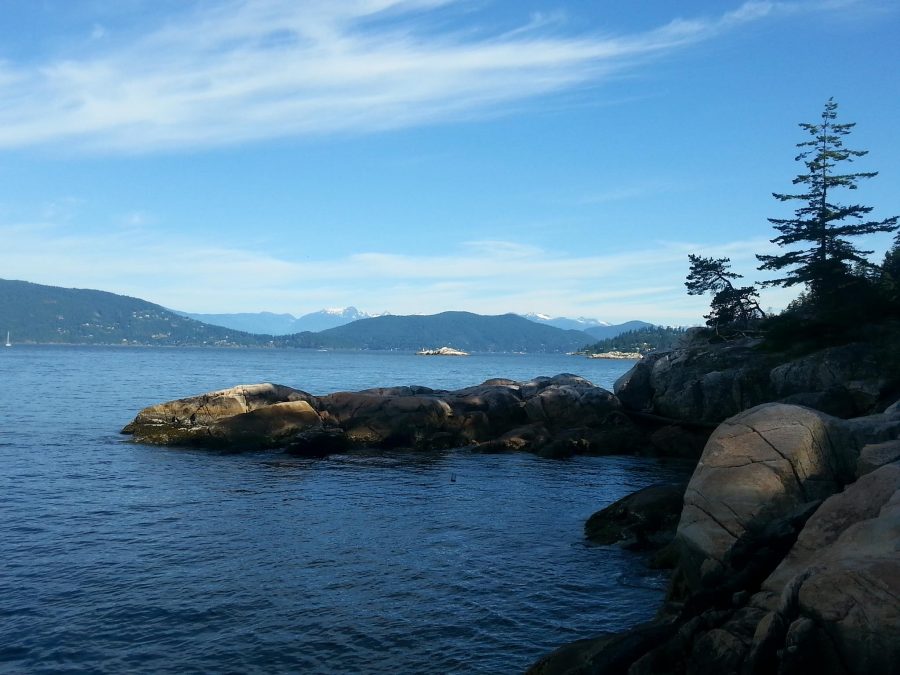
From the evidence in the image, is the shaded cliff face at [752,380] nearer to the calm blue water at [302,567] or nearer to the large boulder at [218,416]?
the calm blue water at [302,567]

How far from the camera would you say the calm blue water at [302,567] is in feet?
38.6

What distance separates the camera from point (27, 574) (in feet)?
49.8

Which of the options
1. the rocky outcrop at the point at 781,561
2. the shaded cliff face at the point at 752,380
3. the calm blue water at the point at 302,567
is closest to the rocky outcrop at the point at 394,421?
the shaded cliff face at the point at 752,380

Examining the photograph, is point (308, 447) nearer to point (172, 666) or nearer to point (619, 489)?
point (619, 489)

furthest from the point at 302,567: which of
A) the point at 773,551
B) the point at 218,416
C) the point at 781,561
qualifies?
the point at 218,416

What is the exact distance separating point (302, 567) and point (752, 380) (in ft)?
92.1

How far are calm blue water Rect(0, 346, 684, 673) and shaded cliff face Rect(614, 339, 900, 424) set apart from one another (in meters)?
7.96

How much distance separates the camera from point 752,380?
117 feet

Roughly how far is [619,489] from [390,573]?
13192mm

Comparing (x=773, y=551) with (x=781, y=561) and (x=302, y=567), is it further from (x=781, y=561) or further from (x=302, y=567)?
(x=302, y=567)

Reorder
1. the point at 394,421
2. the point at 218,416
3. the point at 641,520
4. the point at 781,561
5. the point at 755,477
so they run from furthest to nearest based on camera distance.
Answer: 1. the point at 218,416
2. the point at 394,421
3. the point at 641,520
4. the point at 755,477
5. the point at 781,561

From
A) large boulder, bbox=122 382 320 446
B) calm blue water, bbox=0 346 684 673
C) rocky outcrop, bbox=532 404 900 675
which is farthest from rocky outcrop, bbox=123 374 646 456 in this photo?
rocky outcrop, bbox=532 404 900 675

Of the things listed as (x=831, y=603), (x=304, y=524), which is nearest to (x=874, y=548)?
(x=831, y=603)

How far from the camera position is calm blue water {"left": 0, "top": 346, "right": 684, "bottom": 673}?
1177 centimetres
